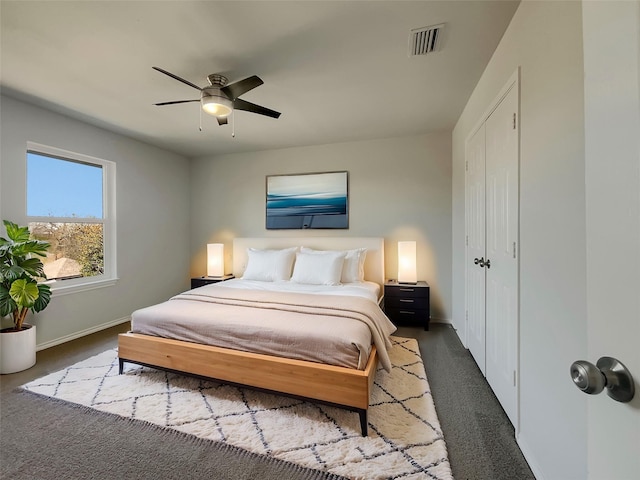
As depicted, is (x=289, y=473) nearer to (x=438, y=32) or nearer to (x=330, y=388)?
(x=330, y=388)

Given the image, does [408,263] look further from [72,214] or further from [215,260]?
[72,214]

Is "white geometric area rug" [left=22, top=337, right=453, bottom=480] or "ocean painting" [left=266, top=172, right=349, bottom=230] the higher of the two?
"ocean painting" [left=266, top=172, right=349, bottom=230]

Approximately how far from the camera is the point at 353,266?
3.51 meters

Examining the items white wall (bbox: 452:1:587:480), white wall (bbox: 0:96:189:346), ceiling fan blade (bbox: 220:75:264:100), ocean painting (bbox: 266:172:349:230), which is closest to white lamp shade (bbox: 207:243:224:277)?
white wall (bbox: 0:96:189:346)

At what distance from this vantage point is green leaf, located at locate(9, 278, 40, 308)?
2.28 metres

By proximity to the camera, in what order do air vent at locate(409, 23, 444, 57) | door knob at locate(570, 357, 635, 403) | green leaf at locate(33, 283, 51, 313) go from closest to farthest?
door knob at locate(570, 357, 635, 403) < air vent at locate(409, 23, 444, 57) < green leaf at locate(33, 283, 51, 313)

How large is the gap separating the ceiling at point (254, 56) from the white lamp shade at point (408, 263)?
5.11 feet

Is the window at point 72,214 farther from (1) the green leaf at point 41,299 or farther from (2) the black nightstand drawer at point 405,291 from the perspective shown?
(2) the black nightstand drawer at point 405,291

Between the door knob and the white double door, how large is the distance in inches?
50.3

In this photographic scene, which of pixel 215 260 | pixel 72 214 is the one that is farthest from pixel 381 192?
pixel 72 214

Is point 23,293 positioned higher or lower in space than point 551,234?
lower

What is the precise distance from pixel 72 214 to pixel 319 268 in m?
2.98

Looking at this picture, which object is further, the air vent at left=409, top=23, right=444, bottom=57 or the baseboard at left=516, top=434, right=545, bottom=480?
the air vent at left=409, top=23, right=444, bottom=57

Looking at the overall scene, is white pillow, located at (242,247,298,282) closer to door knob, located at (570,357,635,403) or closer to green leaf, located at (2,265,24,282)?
green leaf, located at (2,265,24,282)
